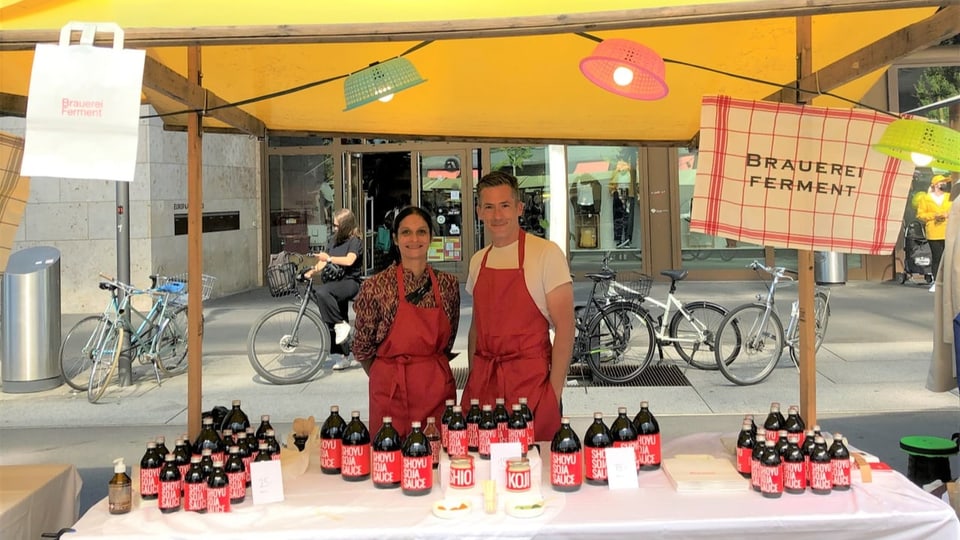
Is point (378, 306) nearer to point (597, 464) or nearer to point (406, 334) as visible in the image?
point (406, 334)

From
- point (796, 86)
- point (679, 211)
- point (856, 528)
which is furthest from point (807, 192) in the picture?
point (679, 211)

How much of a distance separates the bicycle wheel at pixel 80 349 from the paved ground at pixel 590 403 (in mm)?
182

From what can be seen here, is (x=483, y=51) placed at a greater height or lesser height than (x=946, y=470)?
greater

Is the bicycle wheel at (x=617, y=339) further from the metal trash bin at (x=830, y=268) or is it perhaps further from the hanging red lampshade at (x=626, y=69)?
the metal trash bin at (x=830, y=268)

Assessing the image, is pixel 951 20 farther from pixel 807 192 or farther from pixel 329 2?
pixel 329 2

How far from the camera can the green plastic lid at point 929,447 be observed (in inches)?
161

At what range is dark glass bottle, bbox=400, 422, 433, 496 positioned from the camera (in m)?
2.70

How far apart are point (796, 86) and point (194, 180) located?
282 centimetres

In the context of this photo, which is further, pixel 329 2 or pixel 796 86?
pixel 796 86

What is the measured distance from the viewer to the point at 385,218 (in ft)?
50.5

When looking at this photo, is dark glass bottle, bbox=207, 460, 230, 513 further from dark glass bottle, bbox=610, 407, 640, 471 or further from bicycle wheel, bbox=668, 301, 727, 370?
bicycle wheel, bbox=668, 301, 727, 370

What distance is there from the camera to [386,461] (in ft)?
9.12

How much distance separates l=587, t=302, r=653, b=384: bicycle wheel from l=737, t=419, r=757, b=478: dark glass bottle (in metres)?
4.60

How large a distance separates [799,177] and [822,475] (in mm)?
1224
